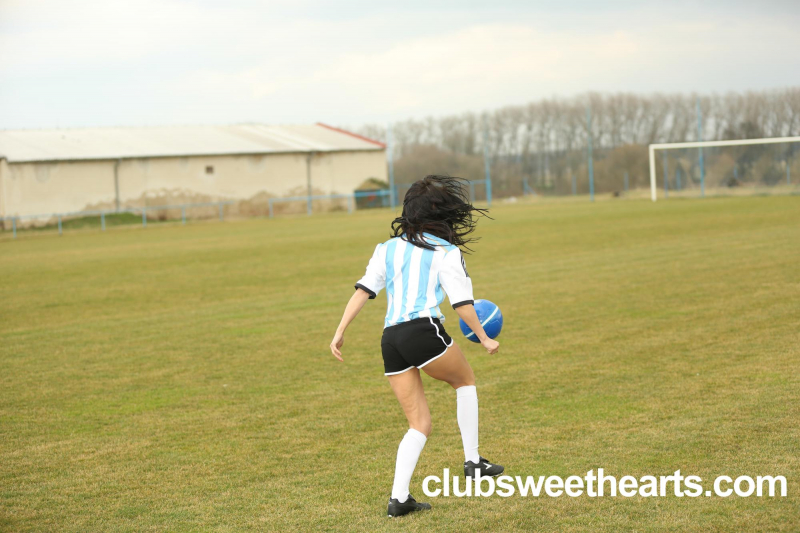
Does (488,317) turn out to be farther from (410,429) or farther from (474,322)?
(410,429)

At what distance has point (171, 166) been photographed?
1984 inches

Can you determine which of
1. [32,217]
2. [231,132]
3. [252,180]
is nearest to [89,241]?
[32,217]

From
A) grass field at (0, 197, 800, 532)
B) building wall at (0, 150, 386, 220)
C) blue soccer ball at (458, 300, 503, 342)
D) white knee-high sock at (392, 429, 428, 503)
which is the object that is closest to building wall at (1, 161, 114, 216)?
building wall at (0, 150, 386, 220)

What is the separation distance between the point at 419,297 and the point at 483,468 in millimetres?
1202

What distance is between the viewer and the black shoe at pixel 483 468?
4938 mm

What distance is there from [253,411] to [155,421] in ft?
2.63

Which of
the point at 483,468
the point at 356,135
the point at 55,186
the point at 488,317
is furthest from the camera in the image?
the point at 356,135

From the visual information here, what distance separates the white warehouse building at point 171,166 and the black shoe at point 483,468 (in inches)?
1751

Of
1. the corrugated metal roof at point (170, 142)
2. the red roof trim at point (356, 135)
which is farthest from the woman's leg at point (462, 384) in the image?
the red roof trim at point (356, 135)

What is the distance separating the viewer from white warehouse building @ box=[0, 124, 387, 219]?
45.7 meters

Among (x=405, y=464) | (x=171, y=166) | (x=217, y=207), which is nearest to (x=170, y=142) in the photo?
(x=171, y=166)

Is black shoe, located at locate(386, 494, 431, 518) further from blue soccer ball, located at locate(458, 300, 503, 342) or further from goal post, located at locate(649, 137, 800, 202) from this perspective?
goal post, located at locate(649, 137, 800, 202)

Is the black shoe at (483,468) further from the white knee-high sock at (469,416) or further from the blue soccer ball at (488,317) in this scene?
the blue soccer ball at (488,317)

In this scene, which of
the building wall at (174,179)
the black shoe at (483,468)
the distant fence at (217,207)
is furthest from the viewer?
the building wall at (174,179)
